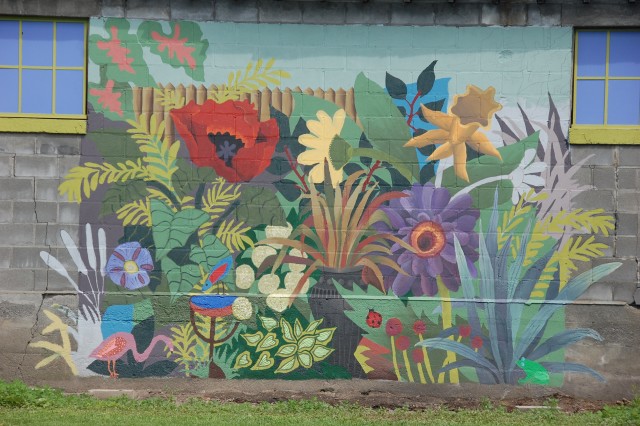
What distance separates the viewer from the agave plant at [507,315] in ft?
37.1

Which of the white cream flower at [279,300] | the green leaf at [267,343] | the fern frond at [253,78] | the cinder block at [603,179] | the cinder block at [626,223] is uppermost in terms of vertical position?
the fern frond at [253,78]

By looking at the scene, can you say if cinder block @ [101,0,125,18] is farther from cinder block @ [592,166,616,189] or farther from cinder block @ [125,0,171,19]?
cinder block @ [592,166,616,189]

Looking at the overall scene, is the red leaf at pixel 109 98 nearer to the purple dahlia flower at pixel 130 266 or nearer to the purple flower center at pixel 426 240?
the purple dahlia flower at pixel 130 266

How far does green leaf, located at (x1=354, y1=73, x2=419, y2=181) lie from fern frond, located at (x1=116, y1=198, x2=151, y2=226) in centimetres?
256

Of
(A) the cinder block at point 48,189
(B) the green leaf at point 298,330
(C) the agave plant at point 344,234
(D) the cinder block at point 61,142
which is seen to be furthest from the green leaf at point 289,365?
(D) the cinder block at point 61,142

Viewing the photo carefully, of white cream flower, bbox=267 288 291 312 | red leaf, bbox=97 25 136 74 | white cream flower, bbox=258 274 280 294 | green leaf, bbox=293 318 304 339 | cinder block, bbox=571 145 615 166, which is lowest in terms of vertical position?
green leaf, bbox=293 318 304 339

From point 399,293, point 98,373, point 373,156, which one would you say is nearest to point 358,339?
point 399,293

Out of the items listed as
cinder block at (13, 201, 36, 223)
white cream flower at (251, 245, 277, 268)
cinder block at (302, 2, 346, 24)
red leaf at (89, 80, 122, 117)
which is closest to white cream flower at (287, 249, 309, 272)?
white cream flower at (251, 245, 277, 268)

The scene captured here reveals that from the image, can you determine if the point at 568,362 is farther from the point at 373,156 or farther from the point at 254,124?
the point at 254,124

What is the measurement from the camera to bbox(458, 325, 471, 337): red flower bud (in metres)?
11.3

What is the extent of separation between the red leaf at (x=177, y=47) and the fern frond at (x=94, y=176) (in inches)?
47.7

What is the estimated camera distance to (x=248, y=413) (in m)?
10.8

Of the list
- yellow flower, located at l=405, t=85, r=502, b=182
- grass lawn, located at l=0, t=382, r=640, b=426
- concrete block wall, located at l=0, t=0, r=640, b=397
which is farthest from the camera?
yellow flower, located at l=405, t=85, r=502, b=182

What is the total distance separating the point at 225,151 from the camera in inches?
447
